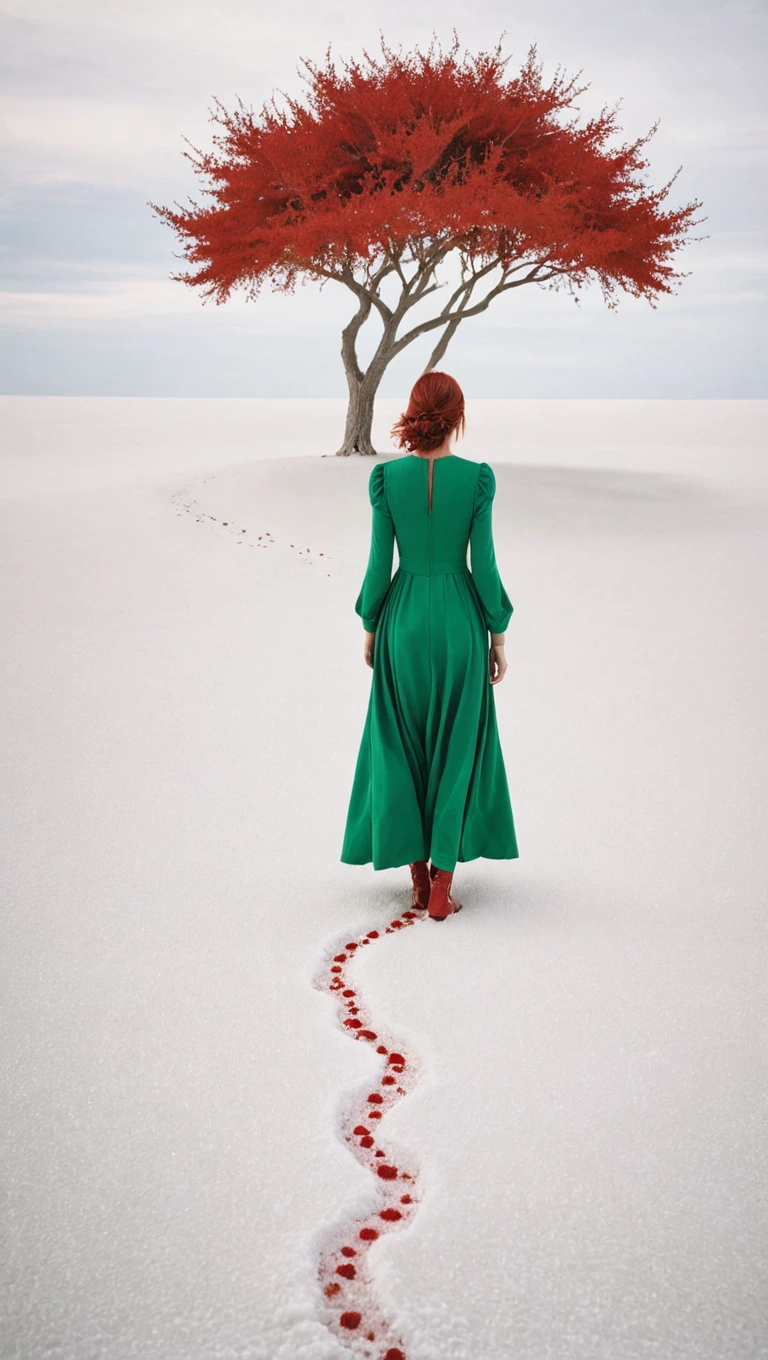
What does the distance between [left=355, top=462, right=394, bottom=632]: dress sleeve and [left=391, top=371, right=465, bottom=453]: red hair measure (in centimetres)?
17

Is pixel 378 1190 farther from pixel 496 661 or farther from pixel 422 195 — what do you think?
pixel 422 195

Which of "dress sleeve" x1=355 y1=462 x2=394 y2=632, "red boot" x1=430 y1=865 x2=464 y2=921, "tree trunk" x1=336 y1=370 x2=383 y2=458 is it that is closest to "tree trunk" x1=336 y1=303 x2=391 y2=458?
"tree trunk" x1=336 y1=370 x2=383 y2=458

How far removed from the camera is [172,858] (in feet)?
11.9

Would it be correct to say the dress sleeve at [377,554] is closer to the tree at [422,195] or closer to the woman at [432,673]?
the woman at [432,673]

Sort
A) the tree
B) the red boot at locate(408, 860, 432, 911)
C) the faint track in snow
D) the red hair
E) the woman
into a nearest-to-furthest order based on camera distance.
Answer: the faint track in snow → the red hair → the woman → the red boot at locate(408, 860, 432, 911) → the tree

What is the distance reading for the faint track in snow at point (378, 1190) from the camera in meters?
1.67

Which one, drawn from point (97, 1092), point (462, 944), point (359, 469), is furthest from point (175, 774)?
point (359, 469)

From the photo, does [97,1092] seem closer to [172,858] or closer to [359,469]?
[172,858]

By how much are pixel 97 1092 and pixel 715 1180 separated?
140 centimetres

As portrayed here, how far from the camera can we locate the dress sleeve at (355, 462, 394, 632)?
9.89 feet

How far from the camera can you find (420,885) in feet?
10.9

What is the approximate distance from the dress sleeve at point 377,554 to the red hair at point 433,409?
0.17 meters

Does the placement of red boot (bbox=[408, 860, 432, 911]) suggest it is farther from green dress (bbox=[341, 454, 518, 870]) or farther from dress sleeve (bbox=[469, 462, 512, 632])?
dress sleeve (bbox=[469, 462, 512, 632])

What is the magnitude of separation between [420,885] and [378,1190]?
139 cm
